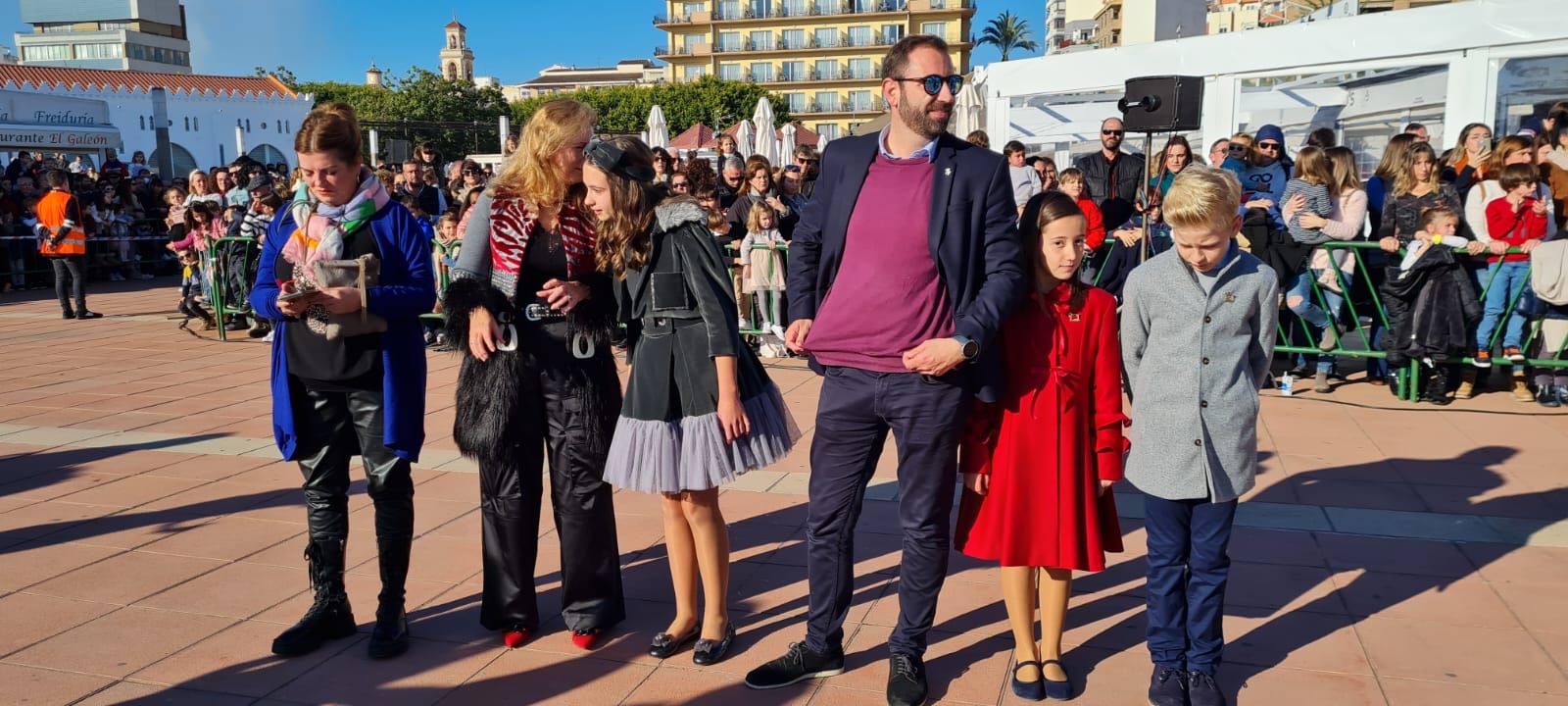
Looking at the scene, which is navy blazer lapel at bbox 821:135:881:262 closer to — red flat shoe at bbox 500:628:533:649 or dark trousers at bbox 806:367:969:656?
dark trousers at bbox 806:367:969:656

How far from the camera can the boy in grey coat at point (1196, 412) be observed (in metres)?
3.16

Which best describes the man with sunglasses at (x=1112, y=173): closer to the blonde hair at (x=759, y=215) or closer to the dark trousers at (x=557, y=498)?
the blonde hair at (x=759, y=215)

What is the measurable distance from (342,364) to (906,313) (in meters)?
1.76

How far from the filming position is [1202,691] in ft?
10.5

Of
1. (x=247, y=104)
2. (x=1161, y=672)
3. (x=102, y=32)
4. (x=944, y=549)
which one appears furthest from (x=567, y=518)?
(x=102, y=32)

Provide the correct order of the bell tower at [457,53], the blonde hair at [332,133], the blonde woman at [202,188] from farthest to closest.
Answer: the bell tower at [457,53], the blonde woman at [202,188], the blonde hair at [332,133]

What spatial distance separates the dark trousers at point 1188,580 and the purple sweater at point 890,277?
0.86m

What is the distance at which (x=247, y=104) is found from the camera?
114 feet

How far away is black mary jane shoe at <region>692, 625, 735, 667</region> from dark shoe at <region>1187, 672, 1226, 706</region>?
1386 mm

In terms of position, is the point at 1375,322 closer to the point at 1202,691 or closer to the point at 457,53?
the point at 1202,691

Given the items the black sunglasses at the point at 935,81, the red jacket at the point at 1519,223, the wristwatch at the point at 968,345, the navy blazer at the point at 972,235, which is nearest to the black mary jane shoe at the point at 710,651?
the navy blazer at the point at 972,235

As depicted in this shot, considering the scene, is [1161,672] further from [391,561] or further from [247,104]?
[247,104]

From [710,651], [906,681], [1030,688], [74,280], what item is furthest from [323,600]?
[74,280]

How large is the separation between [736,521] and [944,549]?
1.95m
